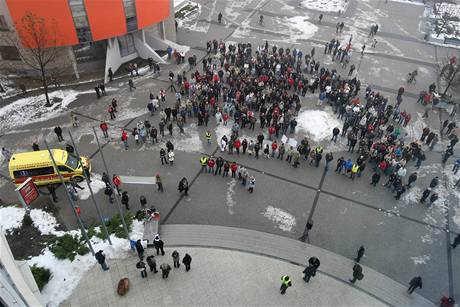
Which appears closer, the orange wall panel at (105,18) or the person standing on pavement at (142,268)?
the person standing on pavement at (142,268)

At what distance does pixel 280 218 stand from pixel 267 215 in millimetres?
655

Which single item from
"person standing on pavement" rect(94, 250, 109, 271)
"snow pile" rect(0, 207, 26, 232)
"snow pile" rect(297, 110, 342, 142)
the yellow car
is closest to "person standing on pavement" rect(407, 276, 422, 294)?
"snow pile" rect(297, 110, 342, 142)

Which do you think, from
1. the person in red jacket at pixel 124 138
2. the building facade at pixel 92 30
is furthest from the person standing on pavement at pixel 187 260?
the building facade at pixel 92 30

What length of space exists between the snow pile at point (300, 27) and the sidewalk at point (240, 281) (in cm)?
2620

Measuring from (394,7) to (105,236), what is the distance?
4500cm

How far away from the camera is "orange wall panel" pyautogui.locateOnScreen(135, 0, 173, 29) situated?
27.1 m

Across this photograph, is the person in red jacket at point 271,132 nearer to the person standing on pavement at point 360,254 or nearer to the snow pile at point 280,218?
the snow pile at point 280,218

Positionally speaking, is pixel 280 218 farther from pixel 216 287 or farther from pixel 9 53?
pixel 9 53

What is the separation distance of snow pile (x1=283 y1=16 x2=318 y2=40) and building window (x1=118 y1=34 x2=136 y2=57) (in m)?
16.0

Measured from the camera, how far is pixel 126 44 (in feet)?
97.2

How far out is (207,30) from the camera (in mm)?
36375

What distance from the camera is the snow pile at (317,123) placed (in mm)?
23172

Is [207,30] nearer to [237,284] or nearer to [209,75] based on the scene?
[209,75]

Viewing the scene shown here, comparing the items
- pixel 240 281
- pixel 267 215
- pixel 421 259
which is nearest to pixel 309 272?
pixel 240 281
